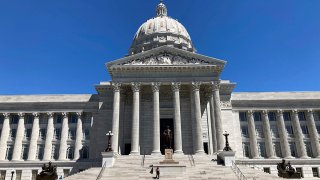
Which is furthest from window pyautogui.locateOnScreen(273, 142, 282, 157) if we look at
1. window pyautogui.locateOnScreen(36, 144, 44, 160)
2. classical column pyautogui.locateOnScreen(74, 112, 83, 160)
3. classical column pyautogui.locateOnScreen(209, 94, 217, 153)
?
window pyautogui.locateOnScreen(36, 144, 44, 160)

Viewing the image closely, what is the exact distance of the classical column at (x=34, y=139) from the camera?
5656cm

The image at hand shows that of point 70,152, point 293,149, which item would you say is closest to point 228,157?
point 293,149

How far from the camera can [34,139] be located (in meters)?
57.4

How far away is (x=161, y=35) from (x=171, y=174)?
55.0 metres

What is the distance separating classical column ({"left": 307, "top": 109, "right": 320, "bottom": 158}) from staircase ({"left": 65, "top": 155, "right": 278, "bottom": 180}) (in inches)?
936

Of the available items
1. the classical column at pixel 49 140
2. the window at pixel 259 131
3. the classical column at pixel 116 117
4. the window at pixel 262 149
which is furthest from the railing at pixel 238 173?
the classical column at pixel 49 140

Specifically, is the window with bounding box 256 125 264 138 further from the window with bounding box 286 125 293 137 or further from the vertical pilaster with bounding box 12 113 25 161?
the vertical pilaster with bounding box 12 113 25 161

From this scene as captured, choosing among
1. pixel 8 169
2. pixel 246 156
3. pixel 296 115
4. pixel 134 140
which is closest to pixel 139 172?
pixel 134 140

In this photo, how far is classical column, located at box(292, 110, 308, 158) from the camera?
56812mm

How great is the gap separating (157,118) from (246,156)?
19524 millimetres

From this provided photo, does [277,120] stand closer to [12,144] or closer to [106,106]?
[106,106]

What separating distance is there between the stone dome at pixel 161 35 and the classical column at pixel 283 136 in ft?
96.5

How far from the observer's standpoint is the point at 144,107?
5659 centimetres

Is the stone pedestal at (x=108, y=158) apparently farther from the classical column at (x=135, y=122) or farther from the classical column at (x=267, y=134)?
the classical column at (x=267, y=134)
